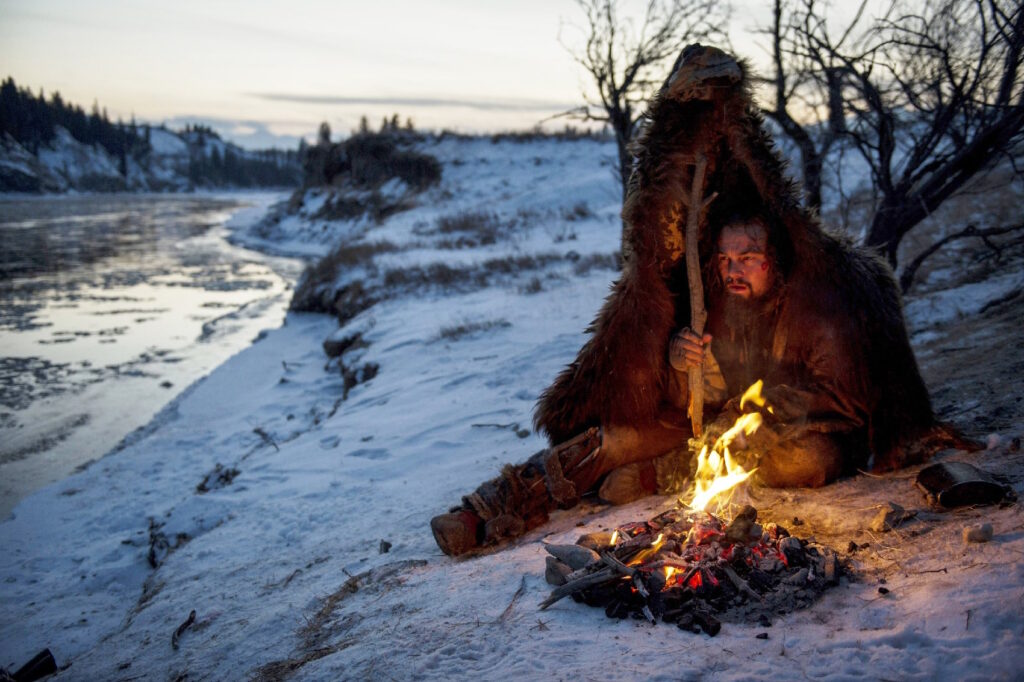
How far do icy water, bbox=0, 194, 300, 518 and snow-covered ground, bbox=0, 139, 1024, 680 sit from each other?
0.73 metres

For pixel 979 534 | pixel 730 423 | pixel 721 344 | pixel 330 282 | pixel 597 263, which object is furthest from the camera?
pixel 330 282

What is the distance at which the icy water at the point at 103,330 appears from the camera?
7.50 meters

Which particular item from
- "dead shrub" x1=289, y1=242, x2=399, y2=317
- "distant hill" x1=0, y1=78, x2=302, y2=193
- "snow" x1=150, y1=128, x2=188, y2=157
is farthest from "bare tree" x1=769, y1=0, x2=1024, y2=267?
"snow" x1=150, y1=128, x2=188, y2=157

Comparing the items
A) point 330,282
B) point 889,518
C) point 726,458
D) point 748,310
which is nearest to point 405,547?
point 726,458

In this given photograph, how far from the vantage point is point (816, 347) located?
3406 mm

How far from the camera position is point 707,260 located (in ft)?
12.3

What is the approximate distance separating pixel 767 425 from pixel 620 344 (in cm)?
89

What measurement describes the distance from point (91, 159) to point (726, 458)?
95856mm

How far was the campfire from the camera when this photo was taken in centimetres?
234

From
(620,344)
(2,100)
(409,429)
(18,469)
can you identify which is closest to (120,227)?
(18,469)

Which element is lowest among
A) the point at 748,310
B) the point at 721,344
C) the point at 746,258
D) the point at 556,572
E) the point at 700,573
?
the point at 556,572

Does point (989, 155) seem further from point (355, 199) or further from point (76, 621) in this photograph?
point (355, 199)

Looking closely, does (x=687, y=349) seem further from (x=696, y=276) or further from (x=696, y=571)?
(x=696, y=571)

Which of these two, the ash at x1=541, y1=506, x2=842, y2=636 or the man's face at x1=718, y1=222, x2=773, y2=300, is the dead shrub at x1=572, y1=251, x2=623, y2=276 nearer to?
the man's face at x1=718, y1=222, x2=773, y2=300
